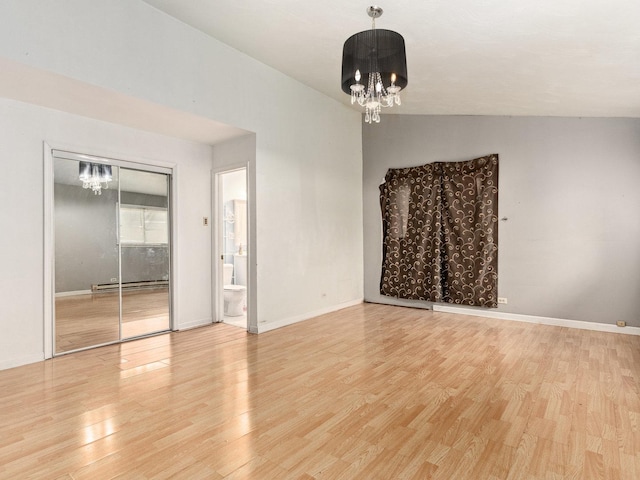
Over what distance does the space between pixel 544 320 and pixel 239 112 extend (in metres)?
5.03

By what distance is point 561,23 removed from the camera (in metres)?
2.84

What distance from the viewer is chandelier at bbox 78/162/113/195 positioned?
4.07 metres

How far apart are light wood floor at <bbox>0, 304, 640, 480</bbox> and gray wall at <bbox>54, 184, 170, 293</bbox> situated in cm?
83

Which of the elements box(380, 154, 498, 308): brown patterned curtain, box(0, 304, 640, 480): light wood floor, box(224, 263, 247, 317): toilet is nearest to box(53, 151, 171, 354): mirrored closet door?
box(0, 304, 640, 480): light wood floor

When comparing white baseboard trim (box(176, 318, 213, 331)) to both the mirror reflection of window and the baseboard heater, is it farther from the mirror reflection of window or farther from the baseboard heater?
the mirror reflection of window

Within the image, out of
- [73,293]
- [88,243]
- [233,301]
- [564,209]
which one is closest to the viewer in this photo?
[73,293]

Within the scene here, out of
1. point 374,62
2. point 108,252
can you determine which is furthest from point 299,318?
point 374,62

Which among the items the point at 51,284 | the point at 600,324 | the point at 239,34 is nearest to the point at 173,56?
the point at 239,34

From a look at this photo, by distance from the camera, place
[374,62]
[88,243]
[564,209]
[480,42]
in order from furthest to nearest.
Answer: [564,209], [88,243], [480,42], [374,62]

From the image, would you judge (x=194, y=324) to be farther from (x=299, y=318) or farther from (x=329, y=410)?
(x=329, y=410)

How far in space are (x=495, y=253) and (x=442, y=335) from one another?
1.71 m

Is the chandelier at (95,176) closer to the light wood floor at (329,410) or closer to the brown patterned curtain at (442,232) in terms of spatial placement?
the light wood floor at (329,410)

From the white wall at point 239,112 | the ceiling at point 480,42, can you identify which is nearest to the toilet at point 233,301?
the white wall at point 239,112

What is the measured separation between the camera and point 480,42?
3.37 meters
